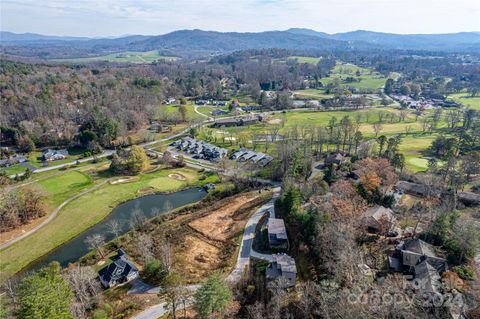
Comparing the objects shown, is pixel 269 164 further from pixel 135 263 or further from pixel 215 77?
pixel 215 77

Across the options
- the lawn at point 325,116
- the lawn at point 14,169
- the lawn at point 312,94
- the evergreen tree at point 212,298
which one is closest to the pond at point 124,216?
the evergreen tree at point 212,298

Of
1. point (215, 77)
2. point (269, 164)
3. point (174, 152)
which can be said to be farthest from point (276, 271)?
point (215, 77)

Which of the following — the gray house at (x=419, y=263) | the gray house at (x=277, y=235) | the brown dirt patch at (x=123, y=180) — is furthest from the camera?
the brown dirt patch at (x=123, y=180)

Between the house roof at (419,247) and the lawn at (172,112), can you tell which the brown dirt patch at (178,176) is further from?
the lawn at (172,112)

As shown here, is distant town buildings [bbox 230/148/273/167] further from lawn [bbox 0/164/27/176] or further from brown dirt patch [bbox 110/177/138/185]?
lawn [bbox 0/164/27/176]

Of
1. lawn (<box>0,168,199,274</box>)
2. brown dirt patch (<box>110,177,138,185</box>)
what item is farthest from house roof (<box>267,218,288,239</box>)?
brown dirt patch (<box>110,177,138,185</box>)

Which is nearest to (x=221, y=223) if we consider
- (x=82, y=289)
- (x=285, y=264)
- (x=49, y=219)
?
(x=285, y=264)

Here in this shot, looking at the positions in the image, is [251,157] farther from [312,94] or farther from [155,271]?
[312,94]
